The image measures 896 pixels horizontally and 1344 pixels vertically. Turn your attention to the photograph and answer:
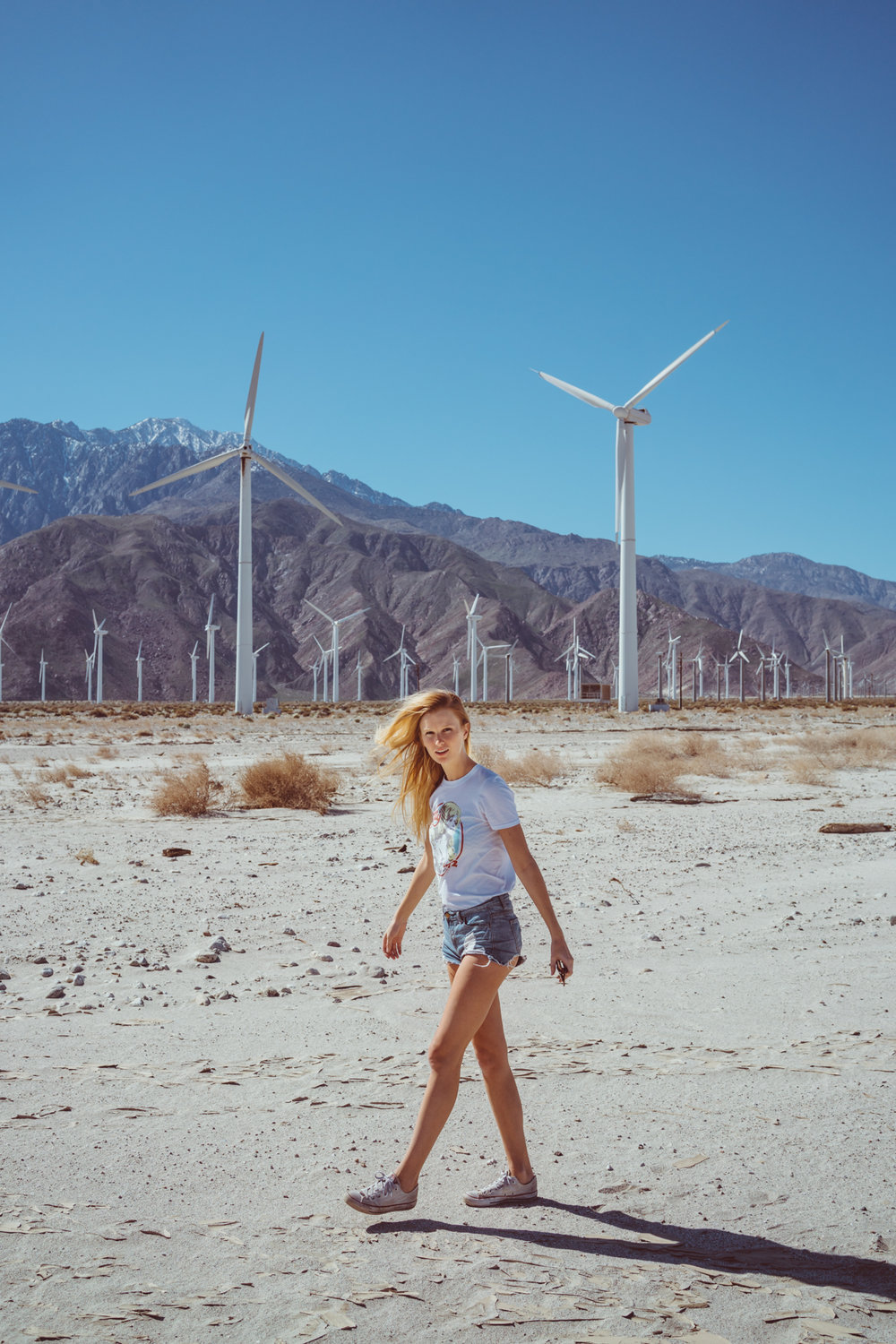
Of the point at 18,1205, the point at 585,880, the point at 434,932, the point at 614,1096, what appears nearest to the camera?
the point at 18,1205

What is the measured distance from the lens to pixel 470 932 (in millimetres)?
4160

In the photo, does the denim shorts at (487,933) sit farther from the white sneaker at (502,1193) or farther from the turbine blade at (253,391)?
the turbine blade at (253,391)

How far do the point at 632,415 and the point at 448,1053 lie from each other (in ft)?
199

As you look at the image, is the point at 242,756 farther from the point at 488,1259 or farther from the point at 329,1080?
the point at 488,1259

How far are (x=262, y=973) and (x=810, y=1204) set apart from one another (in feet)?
15.2

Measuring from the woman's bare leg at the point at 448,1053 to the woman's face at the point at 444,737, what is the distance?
801 millimetres

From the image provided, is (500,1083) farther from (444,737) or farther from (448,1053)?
(444,737)

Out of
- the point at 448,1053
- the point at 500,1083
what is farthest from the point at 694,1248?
the point at 448,1053

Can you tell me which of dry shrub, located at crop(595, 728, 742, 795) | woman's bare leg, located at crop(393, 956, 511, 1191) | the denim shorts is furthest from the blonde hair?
dry shrub, located at crop(595, 728, 742, 795)

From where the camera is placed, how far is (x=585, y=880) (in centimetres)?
1151

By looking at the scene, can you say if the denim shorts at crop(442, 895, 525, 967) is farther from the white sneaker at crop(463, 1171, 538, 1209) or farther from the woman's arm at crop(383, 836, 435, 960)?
the white sneaker at crop(463, 1171, 538, 1209)

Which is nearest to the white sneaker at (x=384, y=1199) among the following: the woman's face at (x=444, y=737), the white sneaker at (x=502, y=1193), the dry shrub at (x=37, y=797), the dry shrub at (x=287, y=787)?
the white sneaker at (x=502, y=1193)

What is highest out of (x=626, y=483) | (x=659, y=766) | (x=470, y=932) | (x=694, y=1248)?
(x=626, y=483)

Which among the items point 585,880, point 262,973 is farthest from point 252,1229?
point 585,880
